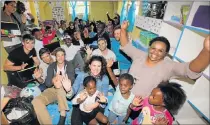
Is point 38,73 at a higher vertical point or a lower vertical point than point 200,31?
lower

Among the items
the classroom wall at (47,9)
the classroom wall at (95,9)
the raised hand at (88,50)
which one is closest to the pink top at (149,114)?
the raised hand at (88,50)

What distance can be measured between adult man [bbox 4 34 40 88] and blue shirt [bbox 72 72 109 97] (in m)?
0.22

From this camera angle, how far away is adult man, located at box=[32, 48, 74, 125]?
0.87 metres

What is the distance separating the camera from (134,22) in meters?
0.84

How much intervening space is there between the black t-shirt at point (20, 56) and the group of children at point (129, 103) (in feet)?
0.96

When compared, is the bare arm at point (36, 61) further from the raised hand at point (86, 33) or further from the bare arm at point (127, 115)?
the bare arm at point (127, 115)

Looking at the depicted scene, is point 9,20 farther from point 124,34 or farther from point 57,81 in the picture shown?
point 124,34

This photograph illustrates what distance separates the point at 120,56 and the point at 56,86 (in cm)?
35

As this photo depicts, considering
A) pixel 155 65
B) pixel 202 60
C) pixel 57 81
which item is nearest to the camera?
pixel 202 60

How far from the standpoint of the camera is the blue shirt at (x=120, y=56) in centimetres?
86

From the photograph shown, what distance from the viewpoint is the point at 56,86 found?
0.89 m

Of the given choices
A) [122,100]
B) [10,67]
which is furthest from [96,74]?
[10,67]

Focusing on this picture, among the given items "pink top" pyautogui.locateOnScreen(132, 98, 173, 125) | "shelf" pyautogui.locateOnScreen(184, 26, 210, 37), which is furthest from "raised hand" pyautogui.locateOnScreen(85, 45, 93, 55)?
"shelf" pyautogui.locateOnScreen(184, 26, 210, 37)

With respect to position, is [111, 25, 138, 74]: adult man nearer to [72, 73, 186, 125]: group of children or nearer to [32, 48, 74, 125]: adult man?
[72, 73, 186, 125]: group of children
